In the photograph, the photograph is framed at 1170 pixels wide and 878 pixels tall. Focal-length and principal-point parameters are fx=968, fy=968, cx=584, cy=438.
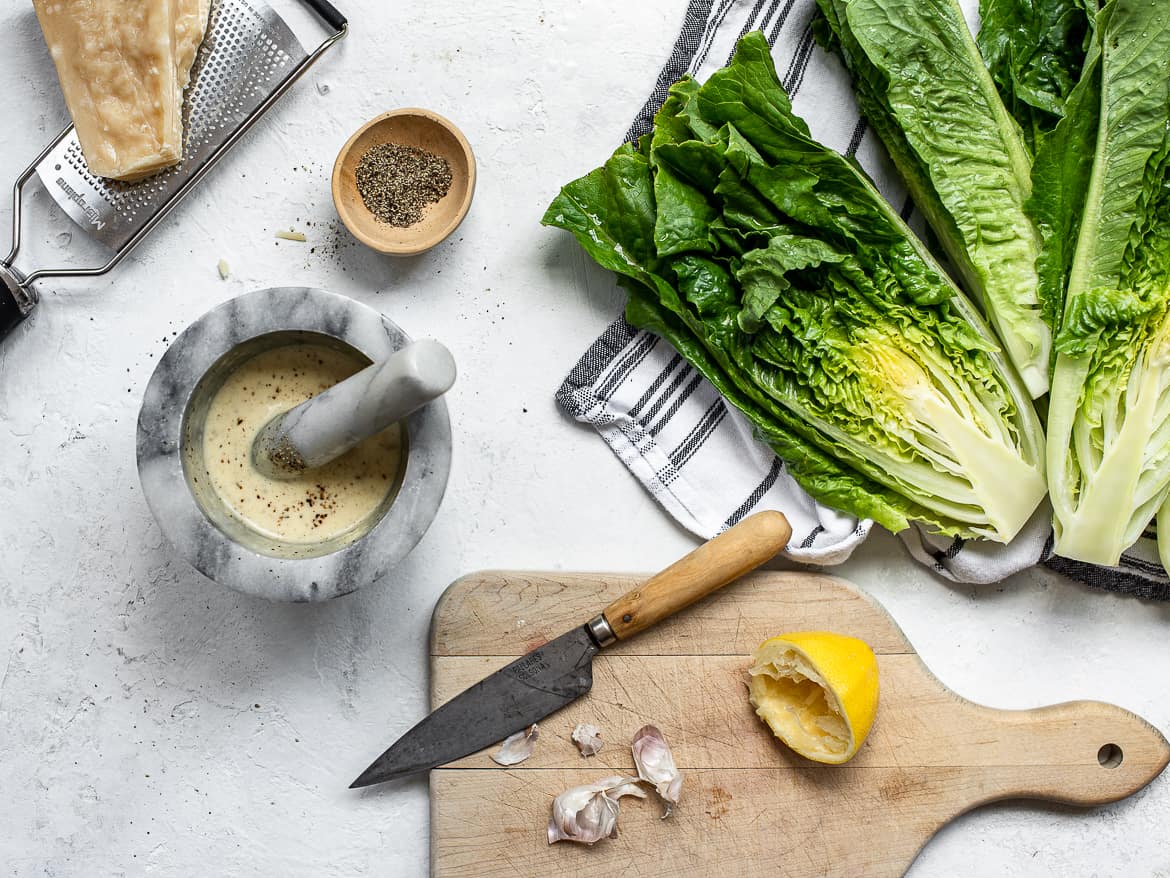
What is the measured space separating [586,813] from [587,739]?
12 centimetres

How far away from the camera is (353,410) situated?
124cm

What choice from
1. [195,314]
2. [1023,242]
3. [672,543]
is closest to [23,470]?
[195,314]

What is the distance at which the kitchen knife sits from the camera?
1.60 meters

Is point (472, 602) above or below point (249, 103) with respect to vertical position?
below

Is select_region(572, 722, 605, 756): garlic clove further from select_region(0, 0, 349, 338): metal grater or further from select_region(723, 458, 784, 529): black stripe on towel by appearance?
select_region(0, 0, 349, 338): metal grater

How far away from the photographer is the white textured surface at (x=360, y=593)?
168 centimetres

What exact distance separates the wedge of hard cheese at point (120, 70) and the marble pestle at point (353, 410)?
0.55 m

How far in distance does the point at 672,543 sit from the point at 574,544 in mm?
176

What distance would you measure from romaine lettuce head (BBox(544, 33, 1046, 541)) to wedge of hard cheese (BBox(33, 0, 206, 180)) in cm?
67

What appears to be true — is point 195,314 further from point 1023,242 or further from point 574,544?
point 1023,242

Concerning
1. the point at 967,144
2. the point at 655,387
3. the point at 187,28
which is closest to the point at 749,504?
the point at 655,387

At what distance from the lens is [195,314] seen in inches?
66.9

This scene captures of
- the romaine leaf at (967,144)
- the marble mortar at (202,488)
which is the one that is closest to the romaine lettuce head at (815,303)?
the romaine leaf at (967,144)

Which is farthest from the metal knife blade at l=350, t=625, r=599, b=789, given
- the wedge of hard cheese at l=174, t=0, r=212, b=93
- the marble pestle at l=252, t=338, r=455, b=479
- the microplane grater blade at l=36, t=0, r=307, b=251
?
the wedge of hard cheese at l=174, t=0, r=212, b=93
